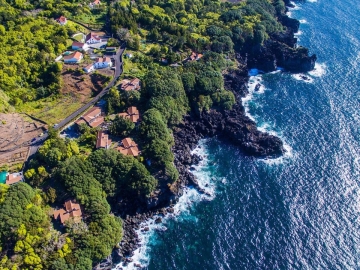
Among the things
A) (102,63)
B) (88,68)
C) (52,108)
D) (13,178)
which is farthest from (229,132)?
(13,178)

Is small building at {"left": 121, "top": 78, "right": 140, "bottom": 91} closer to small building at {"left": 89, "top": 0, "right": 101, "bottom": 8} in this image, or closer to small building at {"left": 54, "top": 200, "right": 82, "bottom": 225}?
small building at {"left": 54, "top": 200, "right": 82, "bottom": 225}

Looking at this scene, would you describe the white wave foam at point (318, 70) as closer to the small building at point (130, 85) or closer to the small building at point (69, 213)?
the small building at point (130, 85)

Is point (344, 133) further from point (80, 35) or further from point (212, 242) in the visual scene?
point (80, 35)

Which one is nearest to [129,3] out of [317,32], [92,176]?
[317,32]

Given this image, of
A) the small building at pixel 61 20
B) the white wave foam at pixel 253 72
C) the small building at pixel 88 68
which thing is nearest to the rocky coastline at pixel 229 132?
the white wave foam at pixel 253 72

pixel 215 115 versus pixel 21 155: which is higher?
pixel 215 115

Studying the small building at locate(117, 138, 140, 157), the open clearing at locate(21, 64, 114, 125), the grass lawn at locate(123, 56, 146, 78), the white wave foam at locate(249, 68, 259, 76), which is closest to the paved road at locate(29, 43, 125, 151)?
the open clearing at locate(21, 64, 114, 125)
